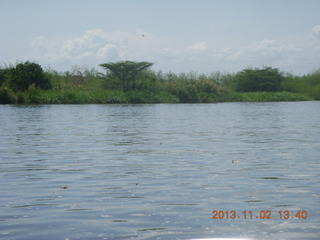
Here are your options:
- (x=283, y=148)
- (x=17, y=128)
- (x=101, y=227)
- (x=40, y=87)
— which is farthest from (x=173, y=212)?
(x=40, y=87)

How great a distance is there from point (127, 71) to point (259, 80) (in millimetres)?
22555

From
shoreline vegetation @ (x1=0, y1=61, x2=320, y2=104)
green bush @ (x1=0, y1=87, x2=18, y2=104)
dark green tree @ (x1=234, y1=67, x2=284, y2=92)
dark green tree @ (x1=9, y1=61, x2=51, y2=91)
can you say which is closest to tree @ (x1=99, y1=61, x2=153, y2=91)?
shoreline vegetation @ (x1=0, y1=61, x2=320, y2=104)

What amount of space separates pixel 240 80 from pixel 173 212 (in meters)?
71.3

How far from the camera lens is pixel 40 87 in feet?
180

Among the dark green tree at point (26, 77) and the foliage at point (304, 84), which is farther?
the foliage at point (304, 84)

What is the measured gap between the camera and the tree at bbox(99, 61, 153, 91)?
207ft

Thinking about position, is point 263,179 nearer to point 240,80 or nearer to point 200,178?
point 200,178

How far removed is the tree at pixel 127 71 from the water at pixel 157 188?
46.3m

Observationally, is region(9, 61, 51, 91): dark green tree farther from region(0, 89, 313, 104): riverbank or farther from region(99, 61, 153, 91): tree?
region(99, 61, 153, 91): tree
